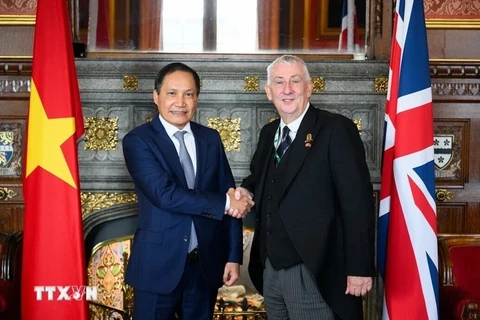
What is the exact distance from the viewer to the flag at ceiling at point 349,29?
12.9 ft

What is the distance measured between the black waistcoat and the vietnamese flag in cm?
84

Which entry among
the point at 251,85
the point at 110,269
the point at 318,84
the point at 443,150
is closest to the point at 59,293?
the point at 110,269

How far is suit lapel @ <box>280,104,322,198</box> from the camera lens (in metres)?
2.52

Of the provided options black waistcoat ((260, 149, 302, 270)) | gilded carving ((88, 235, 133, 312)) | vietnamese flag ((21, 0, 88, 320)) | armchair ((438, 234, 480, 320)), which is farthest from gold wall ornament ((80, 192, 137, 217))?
armchair ((438, 234, 480, 320))

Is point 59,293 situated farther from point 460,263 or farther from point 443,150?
point 443,150

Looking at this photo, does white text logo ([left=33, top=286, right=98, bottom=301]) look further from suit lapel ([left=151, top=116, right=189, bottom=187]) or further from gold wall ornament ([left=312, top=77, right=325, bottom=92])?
gold wall ornament ([left=312, top=77, right=325, bottom=92])

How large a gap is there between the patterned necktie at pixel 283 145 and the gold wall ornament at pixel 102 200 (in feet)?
4.49

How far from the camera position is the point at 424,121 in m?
3.07

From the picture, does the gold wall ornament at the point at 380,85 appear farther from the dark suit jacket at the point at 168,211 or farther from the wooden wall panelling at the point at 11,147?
the wooden wall panelling at the point at 11,147

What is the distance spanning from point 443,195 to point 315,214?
5.56ft

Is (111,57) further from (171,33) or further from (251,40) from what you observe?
(251,40)

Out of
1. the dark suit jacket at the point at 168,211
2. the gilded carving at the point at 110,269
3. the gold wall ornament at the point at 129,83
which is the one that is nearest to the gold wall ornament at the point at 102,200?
the gilded carving at the point at 110,269

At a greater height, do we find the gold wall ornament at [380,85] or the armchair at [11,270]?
the gold wall ornament at [380,85]

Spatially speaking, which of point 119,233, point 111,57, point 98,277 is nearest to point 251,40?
point 111,57
